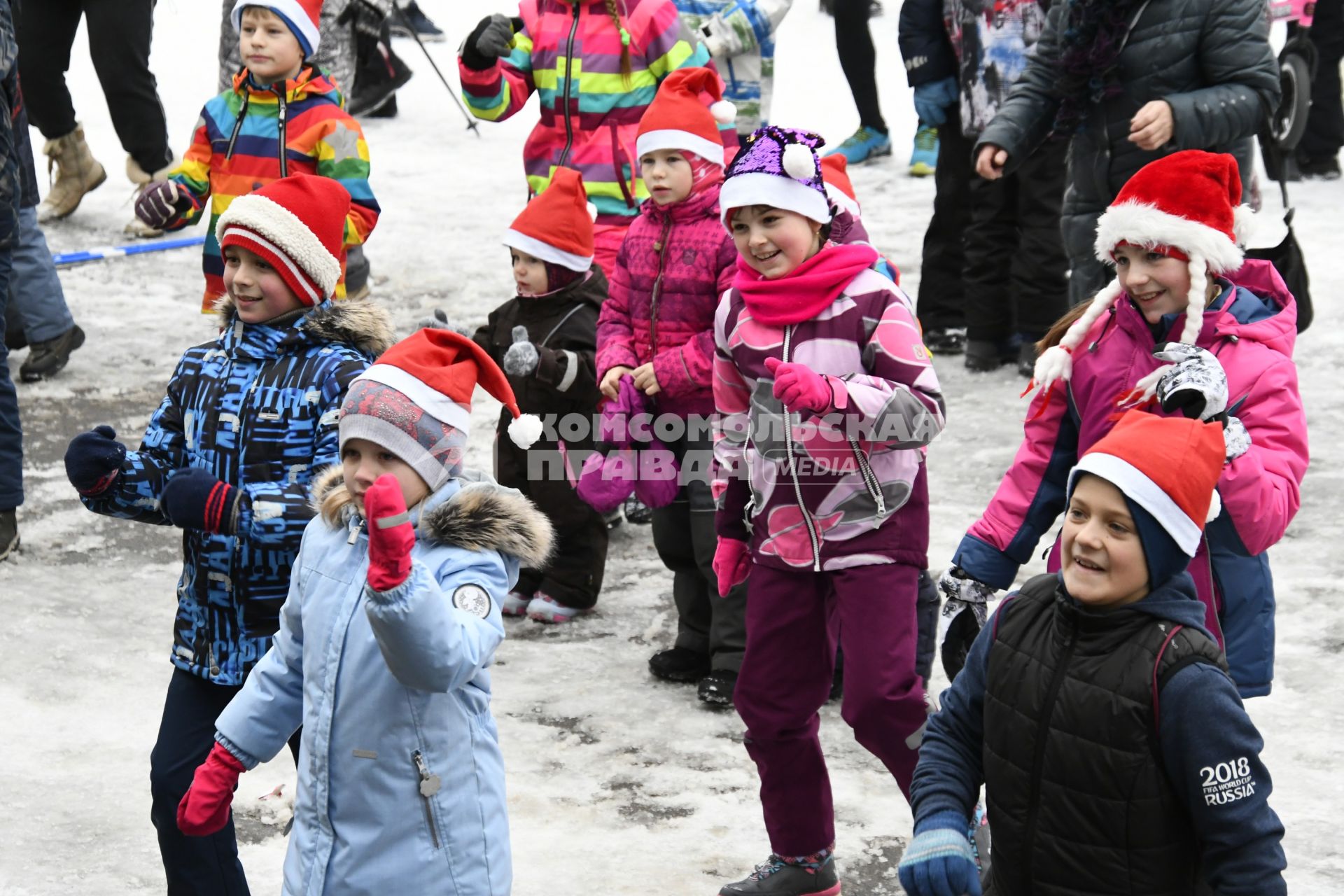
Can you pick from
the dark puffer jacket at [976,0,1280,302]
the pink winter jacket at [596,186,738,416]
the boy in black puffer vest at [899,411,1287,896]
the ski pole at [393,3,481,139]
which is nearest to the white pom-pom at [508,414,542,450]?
the boy in black puffer vest at [899,411,1287,896]

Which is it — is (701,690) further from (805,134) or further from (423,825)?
(423,825)

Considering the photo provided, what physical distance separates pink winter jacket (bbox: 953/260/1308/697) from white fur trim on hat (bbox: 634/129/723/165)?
1747 mm

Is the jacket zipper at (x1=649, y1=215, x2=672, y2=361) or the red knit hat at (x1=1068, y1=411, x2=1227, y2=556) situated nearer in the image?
the red knit hat at (x1=1068, y1=411, x2=1227, y2=556)

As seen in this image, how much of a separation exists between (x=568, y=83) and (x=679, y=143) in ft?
5.66

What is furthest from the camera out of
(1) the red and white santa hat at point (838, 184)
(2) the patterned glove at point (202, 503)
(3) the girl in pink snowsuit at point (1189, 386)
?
(1) the red and white santa hat at point (838, 184)

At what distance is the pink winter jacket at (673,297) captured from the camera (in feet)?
17.4

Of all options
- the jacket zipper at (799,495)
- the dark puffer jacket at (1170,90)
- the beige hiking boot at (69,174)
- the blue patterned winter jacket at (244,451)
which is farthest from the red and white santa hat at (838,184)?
the beige hiking boot at (69,174)

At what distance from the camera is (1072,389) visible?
392cm

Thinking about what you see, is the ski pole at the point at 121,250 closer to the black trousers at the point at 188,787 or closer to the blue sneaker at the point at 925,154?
the blue sneaker at the point at 925,154

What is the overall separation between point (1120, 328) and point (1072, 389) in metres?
0.17

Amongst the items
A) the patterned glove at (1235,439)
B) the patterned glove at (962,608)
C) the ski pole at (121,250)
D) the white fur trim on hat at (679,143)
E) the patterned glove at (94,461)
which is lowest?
the ski pole at (121,250)

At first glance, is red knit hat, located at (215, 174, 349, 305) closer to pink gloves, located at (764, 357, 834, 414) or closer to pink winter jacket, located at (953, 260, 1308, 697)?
pink gloves, located at (764, 357, 834, 414)

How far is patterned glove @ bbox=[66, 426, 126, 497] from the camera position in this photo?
384cm

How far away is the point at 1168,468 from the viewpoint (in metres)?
2.95
